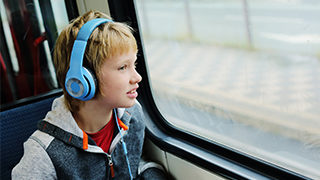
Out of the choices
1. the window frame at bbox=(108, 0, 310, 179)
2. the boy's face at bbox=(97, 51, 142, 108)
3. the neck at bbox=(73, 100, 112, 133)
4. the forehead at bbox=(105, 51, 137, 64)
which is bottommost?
the window frame at bbox=(108, 0, 310, 179)

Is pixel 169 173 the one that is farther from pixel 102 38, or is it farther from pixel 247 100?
pixel 102 38

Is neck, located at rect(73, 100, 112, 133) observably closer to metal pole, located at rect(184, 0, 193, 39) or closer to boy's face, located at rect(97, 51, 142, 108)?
boy's face, located at rect(97, 51, 142, 108)

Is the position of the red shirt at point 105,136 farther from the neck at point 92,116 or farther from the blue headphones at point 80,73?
the blue headphones at point 80,73

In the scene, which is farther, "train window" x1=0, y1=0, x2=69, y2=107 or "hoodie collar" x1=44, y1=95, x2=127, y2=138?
"train window" x1=0, y1=0, x2=69, y2=107

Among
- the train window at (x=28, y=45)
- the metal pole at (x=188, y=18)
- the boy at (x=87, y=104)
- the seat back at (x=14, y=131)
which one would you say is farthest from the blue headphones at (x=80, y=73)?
the train window at (x=28, y=45)

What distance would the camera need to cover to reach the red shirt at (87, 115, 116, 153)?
52.6 inches

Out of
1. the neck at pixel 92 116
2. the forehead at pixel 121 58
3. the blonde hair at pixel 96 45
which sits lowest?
the neck at pixel 92 116

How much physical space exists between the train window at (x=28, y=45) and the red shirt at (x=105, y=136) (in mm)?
652

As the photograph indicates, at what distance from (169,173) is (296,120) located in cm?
74

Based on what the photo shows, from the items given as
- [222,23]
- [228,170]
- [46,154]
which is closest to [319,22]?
[222,23]

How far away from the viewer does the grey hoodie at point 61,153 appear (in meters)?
1.17

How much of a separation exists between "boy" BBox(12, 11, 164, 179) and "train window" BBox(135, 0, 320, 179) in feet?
1.13

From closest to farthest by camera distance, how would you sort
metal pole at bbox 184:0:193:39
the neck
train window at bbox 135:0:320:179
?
train window at bbox 135:0:320:179 → the neck → metal pole at bbox 184:0:193:39

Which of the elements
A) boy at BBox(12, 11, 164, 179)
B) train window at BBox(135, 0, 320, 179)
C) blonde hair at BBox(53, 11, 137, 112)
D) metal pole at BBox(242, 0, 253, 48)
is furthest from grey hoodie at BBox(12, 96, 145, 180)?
metal pole at BBox(242, 0, 253, 48)
